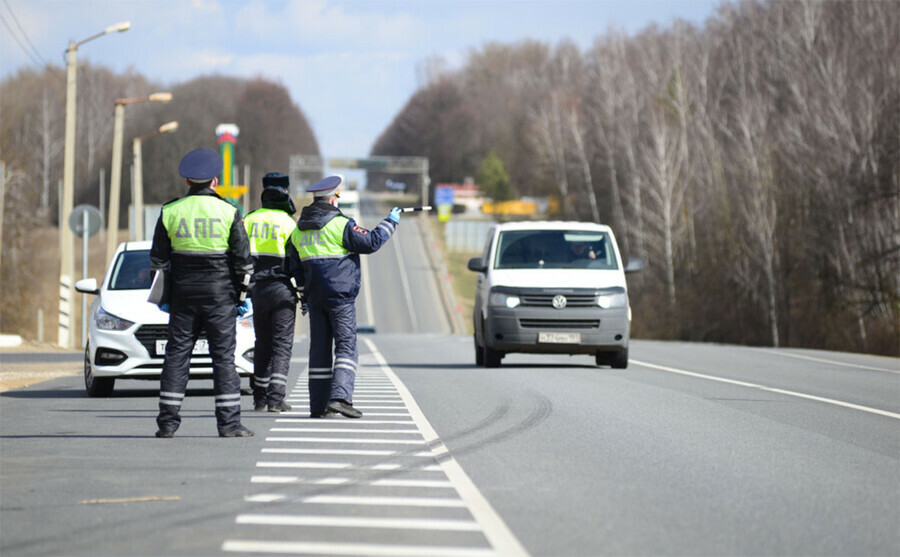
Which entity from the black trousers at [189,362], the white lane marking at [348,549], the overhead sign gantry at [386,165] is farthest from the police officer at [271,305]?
the overhead sign gantry at [386,165]

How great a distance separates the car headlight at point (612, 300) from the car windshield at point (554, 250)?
3.01 feet

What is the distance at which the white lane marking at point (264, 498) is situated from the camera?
24.8ft

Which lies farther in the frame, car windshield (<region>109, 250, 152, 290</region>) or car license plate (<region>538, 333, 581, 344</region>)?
car license plate (<region>538, 333, 581, 344</region>)

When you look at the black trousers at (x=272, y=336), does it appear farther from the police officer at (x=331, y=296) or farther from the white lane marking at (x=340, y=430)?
the white lane marking at (x=340, y=430)

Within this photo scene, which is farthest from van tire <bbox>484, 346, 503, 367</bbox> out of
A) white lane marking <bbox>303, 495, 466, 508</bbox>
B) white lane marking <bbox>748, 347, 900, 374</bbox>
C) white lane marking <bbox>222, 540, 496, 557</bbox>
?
white lane marking <bbox>222, 540, 496, 557</bbox>

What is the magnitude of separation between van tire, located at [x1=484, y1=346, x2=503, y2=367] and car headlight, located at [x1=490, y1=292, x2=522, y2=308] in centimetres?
77

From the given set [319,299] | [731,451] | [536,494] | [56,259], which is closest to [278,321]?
[319,299]

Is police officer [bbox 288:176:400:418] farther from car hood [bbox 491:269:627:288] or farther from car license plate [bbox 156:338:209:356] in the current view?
car hood [bbox 491:269:627:288]

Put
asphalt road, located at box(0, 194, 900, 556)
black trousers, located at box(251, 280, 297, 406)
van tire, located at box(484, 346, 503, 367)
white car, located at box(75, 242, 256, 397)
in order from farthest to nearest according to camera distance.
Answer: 1. van tire, located at box(484, 346, 503, 367)
2. white car, located at box(75, 242, 256, 397)
3. black trousers, located at box(251, 280, 297, 406)
4. asphalt road, located at box(0, 194, 900, 556)

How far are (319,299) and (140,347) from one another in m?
3.81

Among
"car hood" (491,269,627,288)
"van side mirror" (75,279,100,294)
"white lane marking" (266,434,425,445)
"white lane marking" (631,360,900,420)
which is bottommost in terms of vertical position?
"white lane marking" (266,434,425,445)

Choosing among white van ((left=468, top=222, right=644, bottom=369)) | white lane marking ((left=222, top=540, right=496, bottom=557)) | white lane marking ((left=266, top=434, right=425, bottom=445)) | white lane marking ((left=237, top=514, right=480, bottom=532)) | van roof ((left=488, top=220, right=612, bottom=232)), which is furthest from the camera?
van roof ((left=488, top=220, right=612, bottom=232))

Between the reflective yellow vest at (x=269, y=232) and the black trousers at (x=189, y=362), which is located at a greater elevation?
the reflective yellow vest at (x=269, y=232)

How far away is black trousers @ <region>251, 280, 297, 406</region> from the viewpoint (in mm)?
12930
